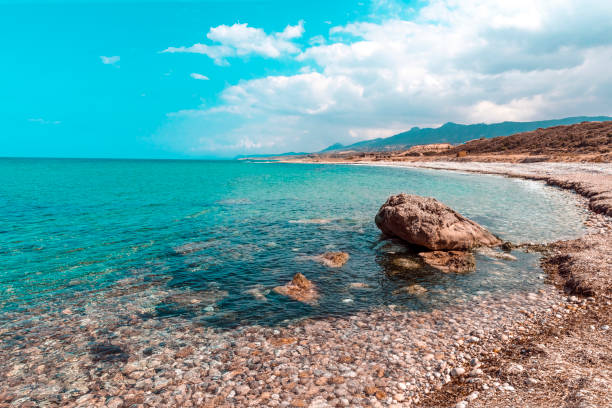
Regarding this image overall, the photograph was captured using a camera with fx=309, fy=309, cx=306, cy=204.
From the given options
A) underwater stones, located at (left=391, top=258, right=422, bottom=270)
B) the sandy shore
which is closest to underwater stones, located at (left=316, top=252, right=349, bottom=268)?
underwater stones, located at (left=391, top=258, right=422, bottom=270)

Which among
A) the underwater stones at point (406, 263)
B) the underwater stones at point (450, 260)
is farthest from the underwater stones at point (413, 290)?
the underwater stones at point (450, 260)

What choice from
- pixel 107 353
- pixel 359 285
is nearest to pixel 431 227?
pixel 359 285

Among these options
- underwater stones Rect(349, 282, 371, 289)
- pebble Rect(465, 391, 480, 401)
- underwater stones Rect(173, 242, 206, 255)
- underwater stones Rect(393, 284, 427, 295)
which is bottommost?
underwater stones Rect(393, 284, 427, 295)

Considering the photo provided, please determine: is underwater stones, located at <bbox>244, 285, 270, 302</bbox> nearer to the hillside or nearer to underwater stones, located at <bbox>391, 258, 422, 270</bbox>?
underwater stones, located at <bbox>391, 258, 422, 270</bbox>

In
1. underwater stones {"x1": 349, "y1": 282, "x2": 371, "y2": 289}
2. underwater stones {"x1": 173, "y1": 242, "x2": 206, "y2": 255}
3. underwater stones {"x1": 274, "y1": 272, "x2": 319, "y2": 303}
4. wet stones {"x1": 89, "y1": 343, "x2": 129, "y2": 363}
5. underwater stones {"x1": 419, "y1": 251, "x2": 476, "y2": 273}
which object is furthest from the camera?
underwater stones {"x1": 173, "y1": 242, "x2": 206, "y2": 255}

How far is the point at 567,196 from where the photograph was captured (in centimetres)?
3316

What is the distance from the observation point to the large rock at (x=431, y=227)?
16375mm

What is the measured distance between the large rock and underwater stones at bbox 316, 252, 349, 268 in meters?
3.77

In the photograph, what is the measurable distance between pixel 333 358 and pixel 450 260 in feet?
31.6

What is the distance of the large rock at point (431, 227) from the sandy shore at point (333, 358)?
5.37 m

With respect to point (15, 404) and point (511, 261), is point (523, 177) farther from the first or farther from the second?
point (15, 404)

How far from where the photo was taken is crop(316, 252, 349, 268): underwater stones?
50.8 feet

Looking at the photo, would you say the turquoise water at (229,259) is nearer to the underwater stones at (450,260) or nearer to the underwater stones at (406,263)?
the underwater stones at (406,263)

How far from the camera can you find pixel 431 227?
643 inches
